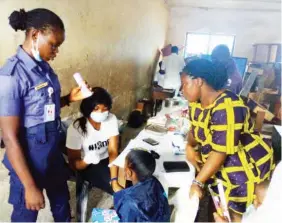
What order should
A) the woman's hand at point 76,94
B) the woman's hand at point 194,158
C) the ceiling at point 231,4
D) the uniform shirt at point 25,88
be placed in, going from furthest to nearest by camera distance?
the ceiling at point 231,4 → the woman's hand at point 194,158 → the woman's hand at point 76,94 → the uniform shirt at point 25,88

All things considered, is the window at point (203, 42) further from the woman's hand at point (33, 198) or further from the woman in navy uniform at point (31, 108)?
the woman's hand at point (33, 198)

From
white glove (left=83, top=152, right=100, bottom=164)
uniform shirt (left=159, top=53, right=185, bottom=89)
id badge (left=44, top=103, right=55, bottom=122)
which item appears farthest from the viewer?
uniform shirt (left=159, top=53, right=185, bottom=89)

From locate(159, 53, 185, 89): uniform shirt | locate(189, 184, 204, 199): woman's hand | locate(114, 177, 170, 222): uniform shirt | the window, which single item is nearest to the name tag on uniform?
locate(114, 177, 170, 222): uniform shirt

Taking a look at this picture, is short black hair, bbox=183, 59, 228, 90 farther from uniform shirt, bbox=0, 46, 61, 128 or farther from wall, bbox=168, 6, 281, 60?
wall, bbox=168, 6, 281, 60

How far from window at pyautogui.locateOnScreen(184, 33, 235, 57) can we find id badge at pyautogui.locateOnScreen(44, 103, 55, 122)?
6.42 m

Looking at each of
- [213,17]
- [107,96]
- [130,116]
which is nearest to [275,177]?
[107,96]

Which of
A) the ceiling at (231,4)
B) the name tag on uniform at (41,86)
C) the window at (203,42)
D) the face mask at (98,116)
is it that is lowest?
the face mask at (98,116)

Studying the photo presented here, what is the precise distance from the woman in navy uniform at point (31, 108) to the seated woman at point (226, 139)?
2.38ft

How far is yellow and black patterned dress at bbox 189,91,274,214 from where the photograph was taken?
1145mm

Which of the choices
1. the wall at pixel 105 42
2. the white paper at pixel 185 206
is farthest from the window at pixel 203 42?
the white paper at pixel 185 206

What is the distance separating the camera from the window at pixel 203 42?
22.5 ft

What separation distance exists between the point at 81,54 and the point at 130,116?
6.46ft

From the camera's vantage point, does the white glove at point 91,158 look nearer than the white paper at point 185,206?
No

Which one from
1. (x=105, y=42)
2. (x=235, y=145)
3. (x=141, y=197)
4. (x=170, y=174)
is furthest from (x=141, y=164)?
(x=105, y=42)
